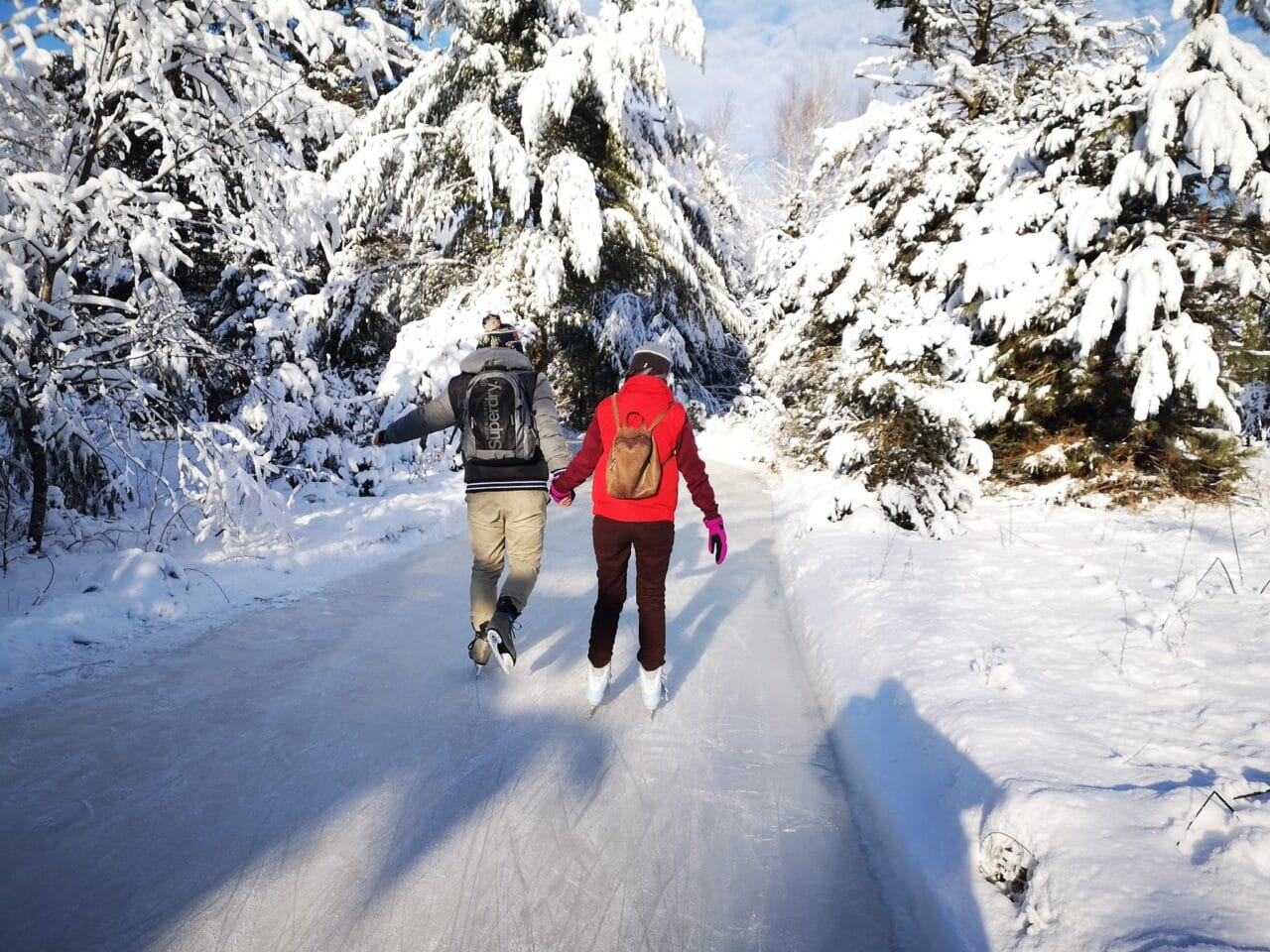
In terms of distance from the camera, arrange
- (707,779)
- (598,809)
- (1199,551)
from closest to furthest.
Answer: (598,809), (707,779), (1199,551)

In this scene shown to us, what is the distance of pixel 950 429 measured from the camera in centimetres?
659

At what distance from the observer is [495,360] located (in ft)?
11.4

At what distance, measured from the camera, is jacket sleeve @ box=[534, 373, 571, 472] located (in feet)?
11.5

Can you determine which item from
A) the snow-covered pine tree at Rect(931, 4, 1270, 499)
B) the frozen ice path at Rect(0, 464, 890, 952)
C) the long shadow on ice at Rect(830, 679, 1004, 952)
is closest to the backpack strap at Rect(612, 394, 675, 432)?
the frozen ice path at Rect(0, 464, 890, 952)

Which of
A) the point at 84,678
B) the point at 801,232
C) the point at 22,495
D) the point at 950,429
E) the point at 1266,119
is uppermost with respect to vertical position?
the point at 801,232

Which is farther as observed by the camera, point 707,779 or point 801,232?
point 801,232

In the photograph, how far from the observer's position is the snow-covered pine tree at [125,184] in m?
4.04

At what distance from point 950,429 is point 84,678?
7.48m

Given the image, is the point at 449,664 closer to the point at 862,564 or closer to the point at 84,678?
the point at 84,678

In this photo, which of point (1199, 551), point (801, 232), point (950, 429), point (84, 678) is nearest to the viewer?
point (84, 678)

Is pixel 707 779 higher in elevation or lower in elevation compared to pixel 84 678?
lower

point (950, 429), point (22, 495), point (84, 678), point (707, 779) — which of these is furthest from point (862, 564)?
point (22, 495)

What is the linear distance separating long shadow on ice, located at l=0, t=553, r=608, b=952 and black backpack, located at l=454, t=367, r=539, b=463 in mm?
1369

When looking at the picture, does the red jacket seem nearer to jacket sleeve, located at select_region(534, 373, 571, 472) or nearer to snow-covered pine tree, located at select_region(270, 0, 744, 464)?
jacket sleeve, located at select_region(534, 373, 571, 472)
